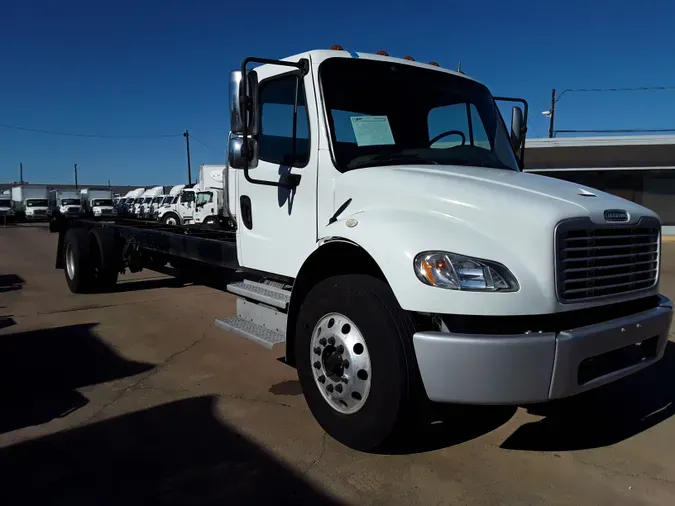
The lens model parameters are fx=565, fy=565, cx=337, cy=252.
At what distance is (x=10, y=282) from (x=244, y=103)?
361 inches

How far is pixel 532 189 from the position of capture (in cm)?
339

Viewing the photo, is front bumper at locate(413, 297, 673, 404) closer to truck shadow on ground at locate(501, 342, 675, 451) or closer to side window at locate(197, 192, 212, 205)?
truck shadow on ground at locate(501, 342, 675, 451)

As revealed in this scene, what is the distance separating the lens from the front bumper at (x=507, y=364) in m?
2.83

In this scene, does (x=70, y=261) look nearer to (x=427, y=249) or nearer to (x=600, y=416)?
(x=427, y=249)

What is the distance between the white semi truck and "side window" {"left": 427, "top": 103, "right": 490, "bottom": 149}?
1 centimetres

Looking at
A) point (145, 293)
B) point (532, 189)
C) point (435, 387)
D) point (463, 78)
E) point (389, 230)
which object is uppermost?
point (463, 78)

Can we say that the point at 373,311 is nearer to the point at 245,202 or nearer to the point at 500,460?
the point at 500,460

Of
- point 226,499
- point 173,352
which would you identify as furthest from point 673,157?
point 226,499

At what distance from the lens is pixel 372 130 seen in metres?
4.05

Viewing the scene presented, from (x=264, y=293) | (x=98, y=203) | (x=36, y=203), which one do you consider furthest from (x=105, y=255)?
(x=36, y=203)

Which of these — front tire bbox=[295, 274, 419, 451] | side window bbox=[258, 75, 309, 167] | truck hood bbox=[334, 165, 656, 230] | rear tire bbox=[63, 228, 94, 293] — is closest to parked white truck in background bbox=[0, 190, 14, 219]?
rear tire bbox=[63, 228, 94, 293]

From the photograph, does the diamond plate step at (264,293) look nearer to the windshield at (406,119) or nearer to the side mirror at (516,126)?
the windshield at (406,119)

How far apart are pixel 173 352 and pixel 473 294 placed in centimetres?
389

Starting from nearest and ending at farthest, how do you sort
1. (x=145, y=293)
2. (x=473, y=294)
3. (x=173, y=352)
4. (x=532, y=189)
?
1. (x=473, y=294)
2. (x=532, y=189)
3. (x=173, y=352)
4. (x=145, y=293)
